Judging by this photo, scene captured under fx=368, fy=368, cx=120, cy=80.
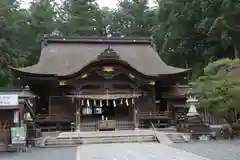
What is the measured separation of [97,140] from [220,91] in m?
6.61

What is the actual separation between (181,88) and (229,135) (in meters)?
7.44

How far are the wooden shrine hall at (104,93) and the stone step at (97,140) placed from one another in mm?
3348

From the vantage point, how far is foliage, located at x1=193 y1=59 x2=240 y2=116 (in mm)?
17875

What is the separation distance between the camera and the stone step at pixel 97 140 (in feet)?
57.1

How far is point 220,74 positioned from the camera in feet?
64.6

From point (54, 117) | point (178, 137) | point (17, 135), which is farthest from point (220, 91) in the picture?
point (17, 135)

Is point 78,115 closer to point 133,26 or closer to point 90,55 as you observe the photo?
point 90,55

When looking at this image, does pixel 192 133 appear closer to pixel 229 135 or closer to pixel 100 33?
pixel 229 135

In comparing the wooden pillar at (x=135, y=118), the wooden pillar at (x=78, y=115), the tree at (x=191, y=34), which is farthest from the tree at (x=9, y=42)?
the tree at (x=191, y=34)

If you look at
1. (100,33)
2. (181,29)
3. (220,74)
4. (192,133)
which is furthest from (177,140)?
(100,33)

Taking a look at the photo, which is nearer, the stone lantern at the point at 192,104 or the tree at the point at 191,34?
the stone lantern at the point at 192,104

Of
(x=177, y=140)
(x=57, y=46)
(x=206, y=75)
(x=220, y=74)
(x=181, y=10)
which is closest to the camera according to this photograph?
(x=177, y=140)

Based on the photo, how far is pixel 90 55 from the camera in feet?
87.9

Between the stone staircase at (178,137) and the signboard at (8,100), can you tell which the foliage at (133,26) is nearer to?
the stone staircase at (178,137)
